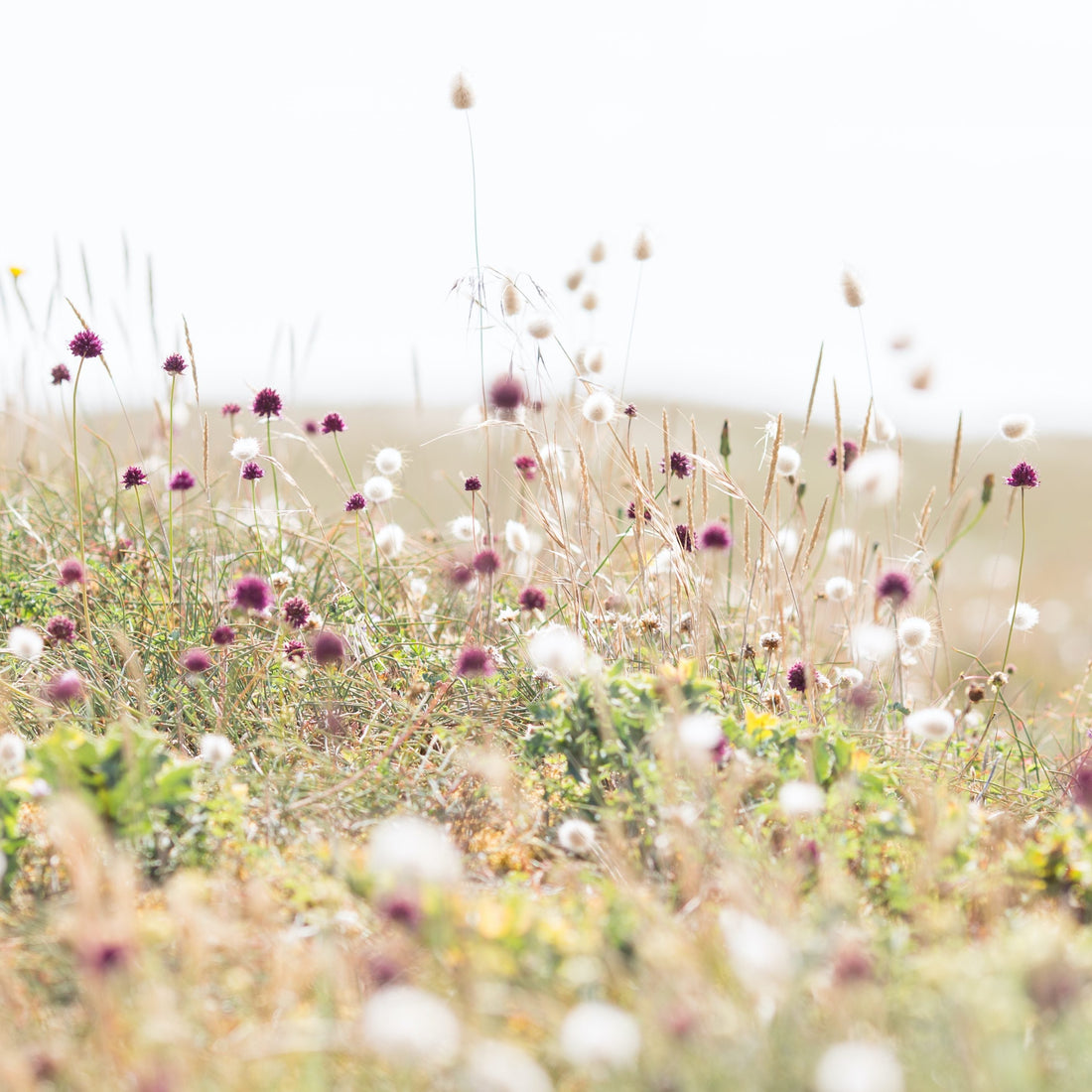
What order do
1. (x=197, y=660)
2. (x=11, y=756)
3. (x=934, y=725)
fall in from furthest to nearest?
(x=197, y=660) → (x=934, y=725) → (x=11, y=756)

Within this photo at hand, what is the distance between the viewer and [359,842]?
192cm

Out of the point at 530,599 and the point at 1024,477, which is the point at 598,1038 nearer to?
the point at 530,599

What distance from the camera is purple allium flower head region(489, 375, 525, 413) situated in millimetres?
2488

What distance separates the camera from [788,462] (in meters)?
2.79

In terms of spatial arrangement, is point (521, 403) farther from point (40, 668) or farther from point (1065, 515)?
point (1065, 515)

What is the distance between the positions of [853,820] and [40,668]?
2.18 meters

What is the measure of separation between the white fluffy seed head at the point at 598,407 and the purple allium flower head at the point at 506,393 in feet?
0.60

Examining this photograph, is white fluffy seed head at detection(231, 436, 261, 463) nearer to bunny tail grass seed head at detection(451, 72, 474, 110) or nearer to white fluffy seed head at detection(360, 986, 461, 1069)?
bunny tail grass seed head at detection(451, 72, 474, 110)

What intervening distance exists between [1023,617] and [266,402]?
7.40 ft

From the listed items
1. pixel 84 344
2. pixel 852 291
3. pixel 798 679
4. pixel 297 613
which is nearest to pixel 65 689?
pixel 297 613

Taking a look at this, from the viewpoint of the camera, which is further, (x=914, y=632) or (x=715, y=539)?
(x=914, y=632)

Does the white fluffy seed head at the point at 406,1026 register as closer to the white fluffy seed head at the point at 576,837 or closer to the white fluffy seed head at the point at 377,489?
the white fluffy seed head at the point at 576,837

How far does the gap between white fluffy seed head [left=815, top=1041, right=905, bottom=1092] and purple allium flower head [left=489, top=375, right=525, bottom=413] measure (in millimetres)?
1740

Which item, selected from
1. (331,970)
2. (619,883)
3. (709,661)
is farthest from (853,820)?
(331,970)
